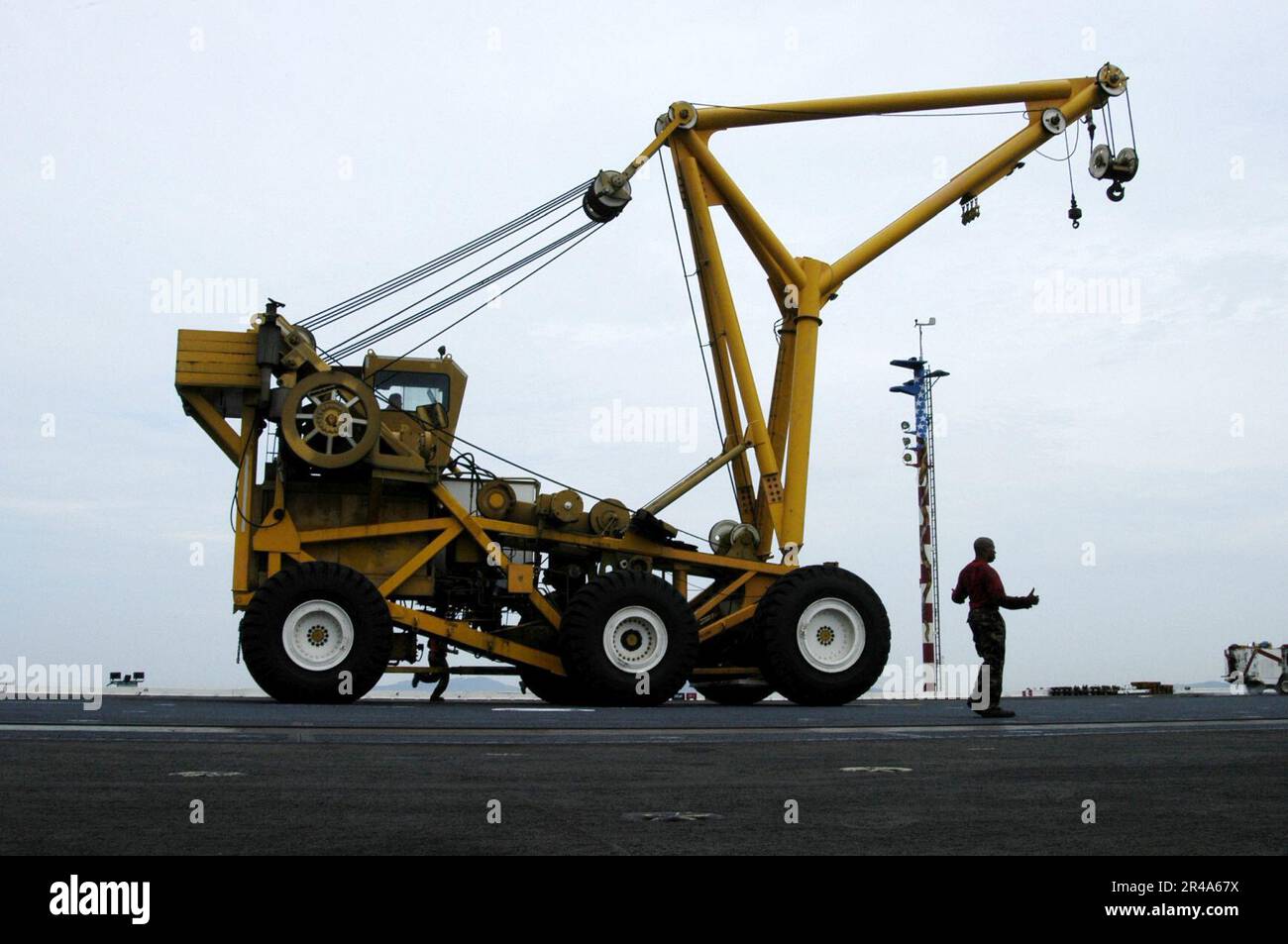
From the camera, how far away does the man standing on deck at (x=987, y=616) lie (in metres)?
13.1

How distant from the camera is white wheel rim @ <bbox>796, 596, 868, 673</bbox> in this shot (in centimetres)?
1716

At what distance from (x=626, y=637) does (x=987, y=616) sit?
4.94m

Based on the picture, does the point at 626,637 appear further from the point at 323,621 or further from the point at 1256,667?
the point at 1256,667

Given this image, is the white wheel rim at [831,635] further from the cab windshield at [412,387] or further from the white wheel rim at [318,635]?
the cab windshield at [412,387]

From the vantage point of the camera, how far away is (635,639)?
661 inches

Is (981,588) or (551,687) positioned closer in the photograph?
(981,588)

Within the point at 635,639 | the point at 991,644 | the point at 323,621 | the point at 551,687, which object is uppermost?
the point at 323,621

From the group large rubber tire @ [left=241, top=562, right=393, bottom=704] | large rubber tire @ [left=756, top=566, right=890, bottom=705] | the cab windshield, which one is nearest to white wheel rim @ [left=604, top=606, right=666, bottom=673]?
large rubber tire @ [left=756, top=566, right=890, bottom=705]

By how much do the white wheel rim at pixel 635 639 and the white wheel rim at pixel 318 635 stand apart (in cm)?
308

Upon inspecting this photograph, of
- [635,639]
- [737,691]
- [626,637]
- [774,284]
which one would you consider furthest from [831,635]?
[774,284]

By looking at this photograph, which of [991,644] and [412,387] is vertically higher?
[412,387]

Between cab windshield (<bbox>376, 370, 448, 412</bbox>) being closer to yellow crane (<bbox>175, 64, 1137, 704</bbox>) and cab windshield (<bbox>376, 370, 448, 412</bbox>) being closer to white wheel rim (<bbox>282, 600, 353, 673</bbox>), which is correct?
yellow crane (<bbox>175, 64, 1137, 704</bbox>)

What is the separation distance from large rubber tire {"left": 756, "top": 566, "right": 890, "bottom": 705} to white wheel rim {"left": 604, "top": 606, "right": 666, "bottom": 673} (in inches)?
54.1

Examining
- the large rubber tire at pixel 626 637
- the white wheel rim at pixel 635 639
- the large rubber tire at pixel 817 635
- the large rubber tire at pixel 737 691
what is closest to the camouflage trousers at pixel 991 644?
the large rubber tire at pixel 817 635
